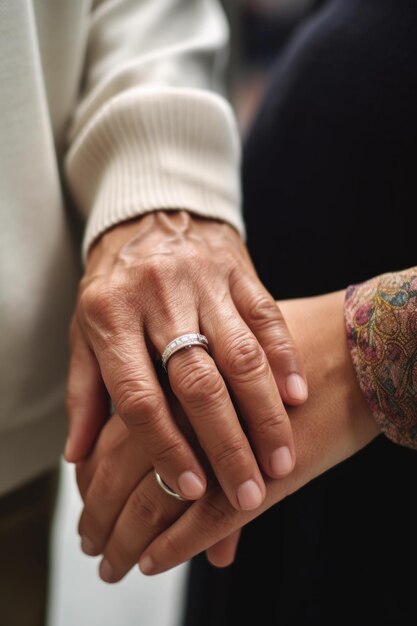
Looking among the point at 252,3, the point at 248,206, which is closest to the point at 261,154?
the point at 248,206

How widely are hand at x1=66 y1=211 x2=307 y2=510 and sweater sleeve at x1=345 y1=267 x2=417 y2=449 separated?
0.07 m

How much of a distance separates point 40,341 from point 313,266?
387 mm

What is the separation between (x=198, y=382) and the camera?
541 mm

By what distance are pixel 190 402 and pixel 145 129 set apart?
0.39 meters

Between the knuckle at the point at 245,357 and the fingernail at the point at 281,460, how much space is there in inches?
3.1

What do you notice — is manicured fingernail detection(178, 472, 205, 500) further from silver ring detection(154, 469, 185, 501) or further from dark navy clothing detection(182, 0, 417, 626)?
dark navy clothing detection(182, 0, 417, 626)

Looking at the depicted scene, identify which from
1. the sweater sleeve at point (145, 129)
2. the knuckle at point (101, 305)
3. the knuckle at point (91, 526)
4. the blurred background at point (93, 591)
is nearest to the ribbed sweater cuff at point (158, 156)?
the sweater sleeve at point (145, 129)

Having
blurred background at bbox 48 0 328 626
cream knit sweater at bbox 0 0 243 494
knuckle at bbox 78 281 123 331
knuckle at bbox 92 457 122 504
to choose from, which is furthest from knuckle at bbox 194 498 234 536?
blurred background at bbox 48 0 328 626

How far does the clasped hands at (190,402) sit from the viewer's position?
0.55m

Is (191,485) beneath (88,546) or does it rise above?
above

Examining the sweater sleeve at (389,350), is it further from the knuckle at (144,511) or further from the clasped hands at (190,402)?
the knuckle at (144,511)

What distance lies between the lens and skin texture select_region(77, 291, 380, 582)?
59 centimetres

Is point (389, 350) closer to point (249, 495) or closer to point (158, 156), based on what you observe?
point (249, 495)

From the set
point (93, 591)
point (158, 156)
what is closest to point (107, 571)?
point (158, 156)
